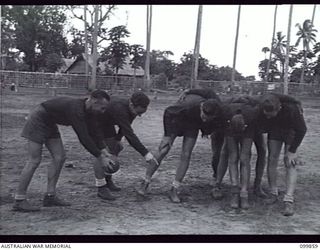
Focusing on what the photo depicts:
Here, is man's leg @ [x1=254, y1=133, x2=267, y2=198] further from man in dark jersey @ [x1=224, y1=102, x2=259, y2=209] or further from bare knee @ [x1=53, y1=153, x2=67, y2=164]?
bare knee @ [x1=53, y1=153, x2=67, y2=164]

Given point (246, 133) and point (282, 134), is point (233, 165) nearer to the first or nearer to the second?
point (246, 133)

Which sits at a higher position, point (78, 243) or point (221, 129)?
point (221, 129)

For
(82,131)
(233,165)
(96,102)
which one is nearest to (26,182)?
(82,131)

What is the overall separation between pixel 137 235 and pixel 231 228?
0.85m

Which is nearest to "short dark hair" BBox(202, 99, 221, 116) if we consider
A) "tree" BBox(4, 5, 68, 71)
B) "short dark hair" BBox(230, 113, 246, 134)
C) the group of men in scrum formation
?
the group of men in scrum formation

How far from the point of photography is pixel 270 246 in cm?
345

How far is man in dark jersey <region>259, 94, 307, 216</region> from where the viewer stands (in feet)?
13.6

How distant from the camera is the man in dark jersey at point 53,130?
3.89 meters

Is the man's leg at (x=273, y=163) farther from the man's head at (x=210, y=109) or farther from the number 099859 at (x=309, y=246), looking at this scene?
the number 099859 at (x=309, y=246)

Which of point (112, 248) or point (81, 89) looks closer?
point (112, 248)

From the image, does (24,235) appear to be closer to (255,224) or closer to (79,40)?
(255,224)

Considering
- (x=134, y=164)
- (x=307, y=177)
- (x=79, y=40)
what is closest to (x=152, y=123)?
(x=79, y=40)

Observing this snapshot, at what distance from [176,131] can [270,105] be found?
1.04 metres

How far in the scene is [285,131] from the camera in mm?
4504
